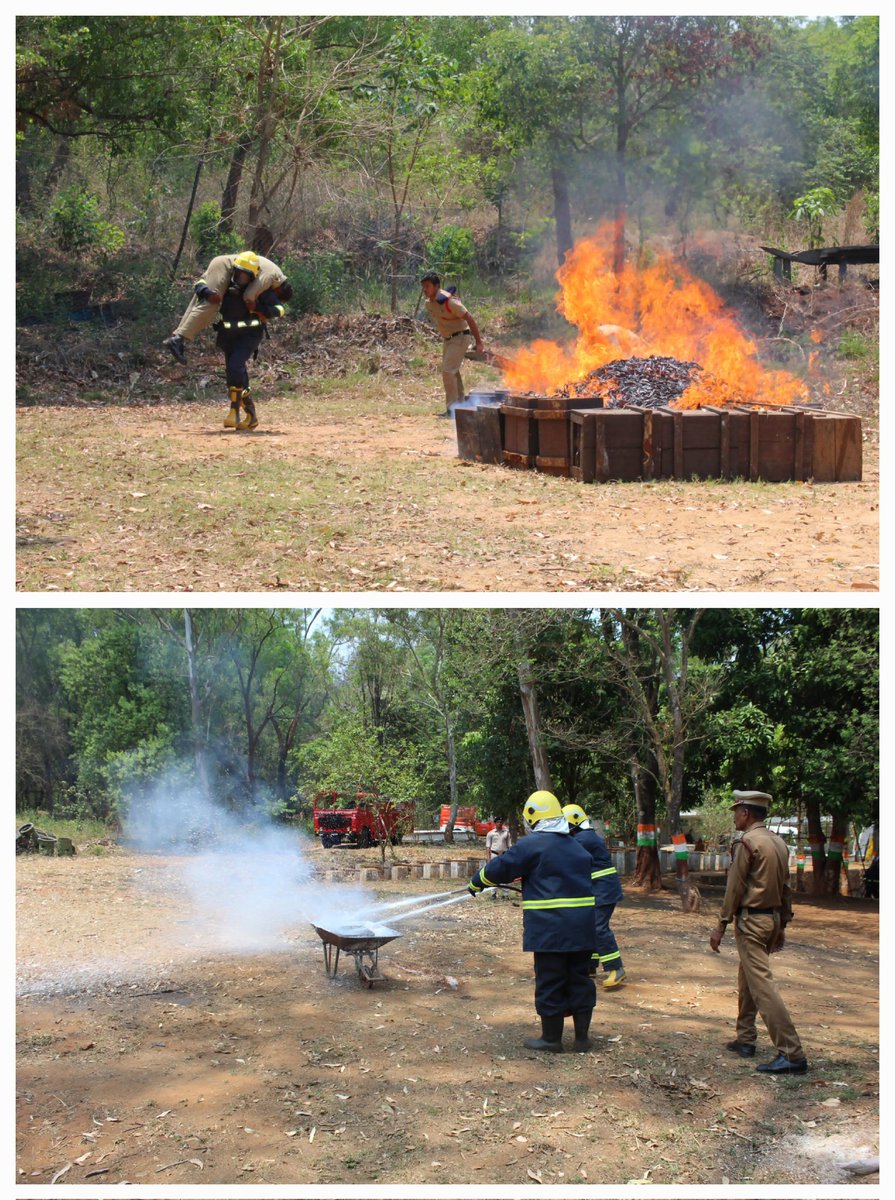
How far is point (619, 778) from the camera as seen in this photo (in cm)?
1680

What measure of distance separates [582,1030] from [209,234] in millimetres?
19126

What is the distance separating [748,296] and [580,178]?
3827 millimetres

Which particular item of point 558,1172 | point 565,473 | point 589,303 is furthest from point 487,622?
point 558,1172

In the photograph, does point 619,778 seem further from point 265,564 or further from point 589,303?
point 265,564

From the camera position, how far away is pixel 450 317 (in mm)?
15141

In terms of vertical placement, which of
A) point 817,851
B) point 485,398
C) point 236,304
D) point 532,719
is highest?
point 236,304

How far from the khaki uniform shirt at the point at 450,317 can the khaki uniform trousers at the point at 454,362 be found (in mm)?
93

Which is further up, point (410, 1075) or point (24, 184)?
point (24, 184)

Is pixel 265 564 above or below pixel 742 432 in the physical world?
below

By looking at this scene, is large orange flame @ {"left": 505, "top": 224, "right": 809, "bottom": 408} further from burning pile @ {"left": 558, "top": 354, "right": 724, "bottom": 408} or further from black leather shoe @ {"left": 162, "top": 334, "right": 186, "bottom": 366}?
black leather shoe @ {"left": 162, "top": 334, "right": 186, "bottom": 366}

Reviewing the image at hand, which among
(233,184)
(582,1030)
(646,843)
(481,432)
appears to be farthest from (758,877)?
(233,184)

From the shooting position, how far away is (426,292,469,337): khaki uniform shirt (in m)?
15.0

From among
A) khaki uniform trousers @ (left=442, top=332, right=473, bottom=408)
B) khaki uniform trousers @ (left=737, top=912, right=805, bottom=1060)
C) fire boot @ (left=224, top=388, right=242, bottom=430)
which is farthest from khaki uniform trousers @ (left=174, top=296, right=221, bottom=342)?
khaki uniform trousers @ (left=737, top=912, right=805, bottom=1060)

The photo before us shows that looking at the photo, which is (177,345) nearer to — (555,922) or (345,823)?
(555,922)
